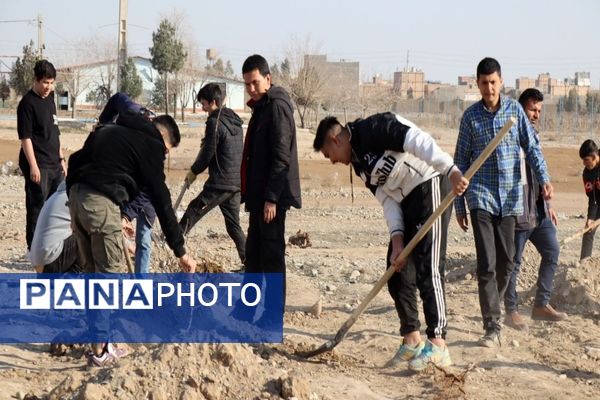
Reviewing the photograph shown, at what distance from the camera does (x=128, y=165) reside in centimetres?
541

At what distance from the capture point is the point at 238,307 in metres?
6.93

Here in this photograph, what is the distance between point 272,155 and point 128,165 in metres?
1.28

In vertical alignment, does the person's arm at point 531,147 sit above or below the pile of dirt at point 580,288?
above

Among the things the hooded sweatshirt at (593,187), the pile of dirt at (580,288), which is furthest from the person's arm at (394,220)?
the hooded sweatshirt at (593,187)

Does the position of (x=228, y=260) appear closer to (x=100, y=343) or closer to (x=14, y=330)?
(x=14, y=330)

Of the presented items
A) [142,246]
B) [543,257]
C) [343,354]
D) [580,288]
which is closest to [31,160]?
[142,246]

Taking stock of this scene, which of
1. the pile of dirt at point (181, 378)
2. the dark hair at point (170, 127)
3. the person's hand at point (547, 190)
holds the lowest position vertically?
the pile of dirt at point (181, 378)

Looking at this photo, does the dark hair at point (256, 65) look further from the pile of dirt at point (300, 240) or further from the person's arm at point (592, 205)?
the pile of dirt at point (300, 240)

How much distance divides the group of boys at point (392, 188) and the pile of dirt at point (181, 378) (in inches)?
28.1

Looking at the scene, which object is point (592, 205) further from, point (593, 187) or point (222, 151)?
point (222, 151)

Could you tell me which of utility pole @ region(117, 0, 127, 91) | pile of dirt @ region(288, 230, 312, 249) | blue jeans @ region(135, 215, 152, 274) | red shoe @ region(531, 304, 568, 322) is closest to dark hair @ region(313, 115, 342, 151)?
blue jeans @ region(135, 215, 152, 274)

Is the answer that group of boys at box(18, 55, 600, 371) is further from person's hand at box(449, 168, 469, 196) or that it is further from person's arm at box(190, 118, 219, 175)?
person's arm at box(190, 118, 219, 175)

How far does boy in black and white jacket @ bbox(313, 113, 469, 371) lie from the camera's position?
5465 mm

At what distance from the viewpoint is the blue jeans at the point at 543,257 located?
6.92 meters
